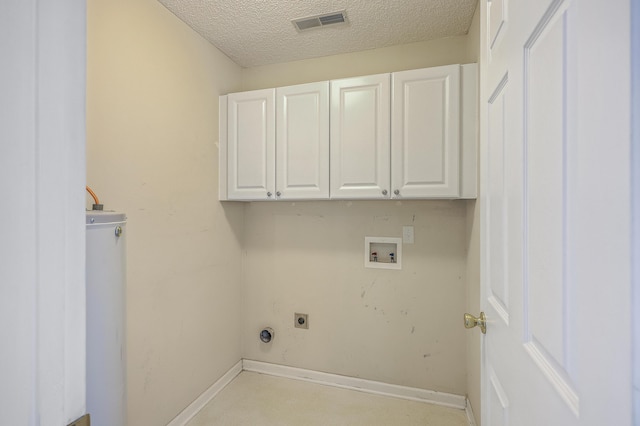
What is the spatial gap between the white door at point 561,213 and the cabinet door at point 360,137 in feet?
3.65

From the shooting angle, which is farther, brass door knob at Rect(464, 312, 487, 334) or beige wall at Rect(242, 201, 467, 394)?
beige wall at Rect(242, 201, 467, 394)

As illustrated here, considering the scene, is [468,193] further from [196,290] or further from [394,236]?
[196,290]

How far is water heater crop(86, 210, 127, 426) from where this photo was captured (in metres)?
0.98

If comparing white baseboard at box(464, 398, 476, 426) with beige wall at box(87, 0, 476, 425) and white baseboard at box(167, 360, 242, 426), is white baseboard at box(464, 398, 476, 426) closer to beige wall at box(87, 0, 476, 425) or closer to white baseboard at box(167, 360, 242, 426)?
beige wall at box(87, 0, 476, 425)

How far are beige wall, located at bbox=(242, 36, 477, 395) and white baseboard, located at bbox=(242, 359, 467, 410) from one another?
0.04 m

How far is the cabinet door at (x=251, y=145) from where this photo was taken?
2.24 metres

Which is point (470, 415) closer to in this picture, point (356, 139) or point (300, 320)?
point (300, 320)

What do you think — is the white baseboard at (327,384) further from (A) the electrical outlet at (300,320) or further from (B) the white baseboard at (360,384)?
(A) the electrical outlet at (300,320)

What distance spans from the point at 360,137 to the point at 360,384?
5.91ft

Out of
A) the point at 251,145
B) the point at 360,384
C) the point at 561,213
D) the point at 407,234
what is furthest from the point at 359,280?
the point at 561,213

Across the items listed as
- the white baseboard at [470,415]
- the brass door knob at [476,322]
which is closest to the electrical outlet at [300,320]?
the white baseboard at [470,415]

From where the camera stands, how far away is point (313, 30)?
206 centimetres

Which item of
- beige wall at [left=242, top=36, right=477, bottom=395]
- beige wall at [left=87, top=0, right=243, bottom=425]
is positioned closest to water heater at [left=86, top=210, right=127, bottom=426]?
beige wall at [left=87, top=0, right=243, bottom=425]

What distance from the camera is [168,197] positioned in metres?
1.87
